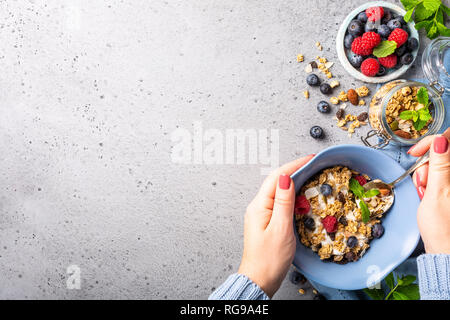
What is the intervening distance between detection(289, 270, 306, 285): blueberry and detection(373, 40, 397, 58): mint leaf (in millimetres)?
604

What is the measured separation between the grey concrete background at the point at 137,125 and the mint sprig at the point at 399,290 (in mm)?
205

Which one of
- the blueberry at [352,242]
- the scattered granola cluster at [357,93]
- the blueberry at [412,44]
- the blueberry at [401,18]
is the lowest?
the blueberry at [352,242]

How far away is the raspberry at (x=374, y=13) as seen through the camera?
2.95 feet

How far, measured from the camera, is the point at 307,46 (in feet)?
3.18

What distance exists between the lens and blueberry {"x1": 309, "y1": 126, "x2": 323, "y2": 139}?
943 mm

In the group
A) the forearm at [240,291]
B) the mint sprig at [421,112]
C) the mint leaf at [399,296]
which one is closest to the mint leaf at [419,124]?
the mint sprig at [421,112]

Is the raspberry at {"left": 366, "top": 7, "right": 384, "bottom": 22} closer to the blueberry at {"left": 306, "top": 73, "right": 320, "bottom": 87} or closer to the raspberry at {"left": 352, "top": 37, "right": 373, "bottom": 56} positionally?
the raspberry at {"left": 352, "top": 37, "right": 373, "bottom": 56}

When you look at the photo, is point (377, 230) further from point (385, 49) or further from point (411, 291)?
point (385, 49)

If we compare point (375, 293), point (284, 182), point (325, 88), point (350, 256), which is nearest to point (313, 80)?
point (325, 88)

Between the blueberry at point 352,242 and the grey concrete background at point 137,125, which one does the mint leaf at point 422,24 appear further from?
the blueberry at point 352,242

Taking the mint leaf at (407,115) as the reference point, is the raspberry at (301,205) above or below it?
below

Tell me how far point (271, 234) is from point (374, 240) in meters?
0.27
